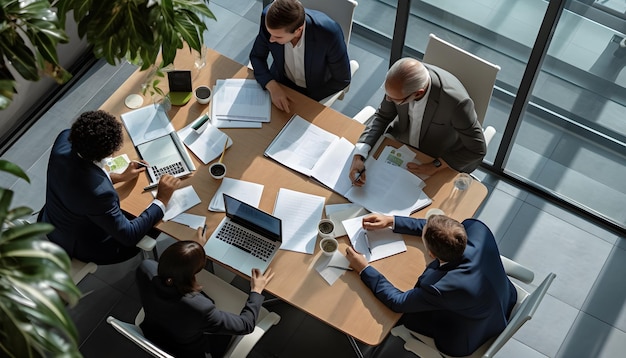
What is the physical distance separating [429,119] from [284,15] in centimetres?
95

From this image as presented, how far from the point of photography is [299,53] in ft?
13.3

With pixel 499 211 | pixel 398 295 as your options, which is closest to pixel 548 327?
pixel 499 211

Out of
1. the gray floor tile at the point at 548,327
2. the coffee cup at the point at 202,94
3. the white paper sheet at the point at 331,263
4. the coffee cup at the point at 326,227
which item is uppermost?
the coffee cup at the point at 202,94

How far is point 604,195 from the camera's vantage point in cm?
453

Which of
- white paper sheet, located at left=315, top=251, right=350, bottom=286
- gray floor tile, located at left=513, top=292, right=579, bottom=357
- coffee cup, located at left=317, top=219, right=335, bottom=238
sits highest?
coffee cup, located at left=317, top=219, right=335, bottom=238

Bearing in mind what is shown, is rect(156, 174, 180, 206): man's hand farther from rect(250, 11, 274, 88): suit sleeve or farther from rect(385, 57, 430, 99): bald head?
rect(385, 57, 430, 99): bald head

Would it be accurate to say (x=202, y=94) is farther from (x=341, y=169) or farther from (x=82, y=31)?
(x=82, y=31)

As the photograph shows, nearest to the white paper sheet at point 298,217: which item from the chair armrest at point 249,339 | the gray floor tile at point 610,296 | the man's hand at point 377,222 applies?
the man's hand at point 377,222

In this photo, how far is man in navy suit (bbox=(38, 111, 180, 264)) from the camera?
326 cm

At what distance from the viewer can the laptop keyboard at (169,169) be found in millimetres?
3703

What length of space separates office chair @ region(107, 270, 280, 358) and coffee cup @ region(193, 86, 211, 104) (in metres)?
0.95

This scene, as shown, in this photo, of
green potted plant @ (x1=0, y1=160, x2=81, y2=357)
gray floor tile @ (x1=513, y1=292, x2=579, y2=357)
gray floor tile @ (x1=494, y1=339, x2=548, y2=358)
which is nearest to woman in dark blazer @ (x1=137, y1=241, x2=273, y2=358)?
green potted plant @ (x1=0, y1=160, x2=81, y2=357)

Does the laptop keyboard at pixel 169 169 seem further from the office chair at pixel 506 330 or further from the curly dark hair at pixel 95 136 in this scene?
the office chair at pixel 506 330

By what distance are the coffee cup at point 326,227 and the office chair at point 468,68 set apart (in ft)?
3.47
